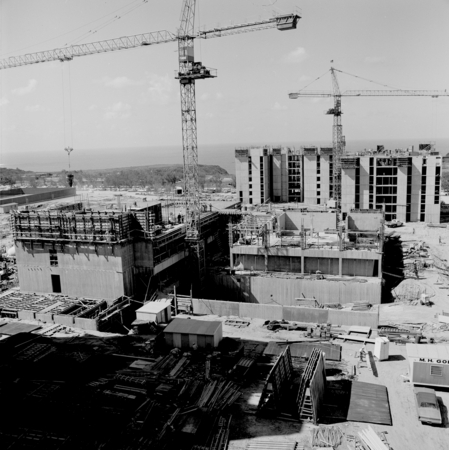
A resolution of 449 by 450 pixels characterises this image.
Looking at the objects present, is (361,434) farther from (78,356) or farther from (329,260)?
(329,260)

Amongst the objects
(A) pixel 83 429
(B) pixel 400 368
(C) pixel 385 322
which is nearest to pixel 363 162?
(C) pixel 385 322

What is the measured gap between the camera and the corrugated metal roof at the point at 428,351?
25203 millimetres

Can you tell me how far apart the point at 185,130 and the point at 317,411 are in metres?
32.7

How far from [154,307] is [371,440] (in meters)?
19.4

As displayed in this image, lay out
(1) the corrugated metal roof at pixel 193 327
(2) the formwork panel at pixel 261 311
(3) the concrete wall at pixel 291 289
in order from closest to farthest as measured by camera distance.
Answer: (1) the corrugated metal roof at pixel 193 327, (2) the formwork panel at pixel 261 311, (3) the concrete wall at pixel 291 289

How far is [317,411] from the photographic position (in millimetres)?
22719

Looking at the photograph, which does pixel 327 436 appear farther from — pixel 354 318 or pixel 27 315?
pixel 27 315

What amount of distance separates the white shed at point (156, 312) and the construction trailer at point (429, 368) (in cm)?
1741

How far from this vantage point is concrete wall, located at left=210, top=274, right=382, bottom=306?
43844 mm

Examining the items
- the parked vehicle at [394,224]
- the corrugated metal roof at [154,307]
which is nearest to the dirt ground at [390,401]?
the corrugated metal roof at [154,307]

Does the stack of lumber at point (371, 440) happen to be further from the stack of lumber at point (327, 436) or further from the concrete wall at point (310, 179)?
the concrete wall at point (310, 179)

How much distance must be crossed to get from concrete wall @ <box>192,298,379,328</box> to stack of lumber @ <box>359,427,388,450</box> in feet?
42.7

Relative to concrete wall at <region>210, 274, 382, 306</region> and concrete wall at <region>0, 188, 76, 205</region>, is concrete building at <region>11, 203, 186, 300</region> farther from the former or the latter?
concrete wall at <region>0, 188, 76, 205</region>

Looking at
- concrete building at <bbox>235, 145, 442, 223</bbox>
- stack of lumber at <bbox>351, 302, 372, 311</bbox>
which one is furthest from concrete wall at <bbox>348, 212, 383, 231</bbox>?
stack of lumber at <bbox>351, 302, 372, 311</bbox>
